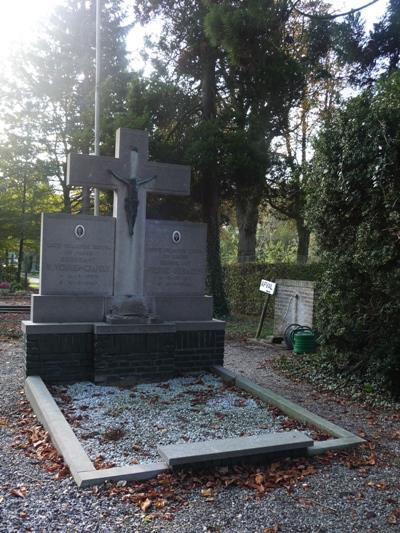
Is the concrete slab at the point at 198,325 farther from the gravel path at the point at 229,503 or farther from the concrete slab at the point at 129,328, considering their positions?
the gravel path at the point at 229,503

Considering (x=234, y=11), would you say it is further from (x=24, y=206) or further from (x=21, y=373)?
(x=24, y=206)

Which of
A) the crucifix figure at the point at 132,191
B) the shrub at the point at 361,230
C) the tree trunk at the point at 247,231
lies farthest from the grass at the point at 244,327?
the crucifix figure at the point at 132,191

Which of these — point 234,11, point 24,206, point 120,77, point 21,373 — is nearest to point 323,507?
point 21,373

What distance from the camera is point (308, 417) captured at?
5.65 meters

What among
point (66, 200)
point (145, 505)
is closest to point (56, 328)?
point (145, 505)

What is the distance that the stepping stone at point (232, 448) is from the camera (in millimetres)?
4211

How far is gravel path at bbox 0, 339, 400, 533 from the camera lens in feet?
11.3

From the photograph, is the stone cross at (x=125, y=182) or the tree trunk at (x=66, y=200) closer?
the stone cross at (x=125, y=182)

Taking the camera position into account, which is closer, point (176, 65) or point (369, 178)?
point (369, 178)

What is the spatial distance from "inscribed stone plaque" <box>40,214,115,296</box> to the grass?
20.7ft

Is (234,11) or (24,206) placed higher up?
(234,11)

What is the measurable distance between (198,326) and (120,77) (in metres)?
17.6

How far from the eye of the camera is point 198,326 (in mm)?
7793

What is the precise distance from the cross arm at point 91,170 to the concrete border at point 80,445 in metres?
2.90
